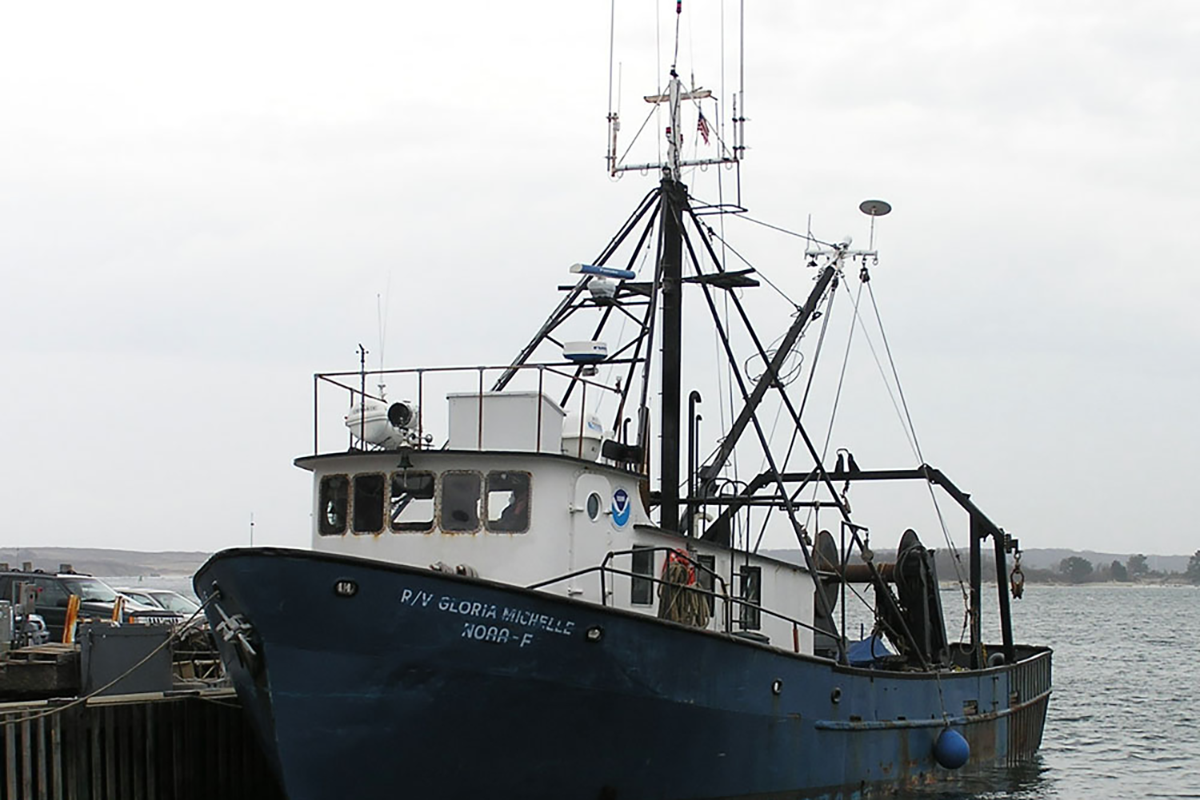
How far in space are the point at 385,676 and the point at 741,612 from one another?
6.46m

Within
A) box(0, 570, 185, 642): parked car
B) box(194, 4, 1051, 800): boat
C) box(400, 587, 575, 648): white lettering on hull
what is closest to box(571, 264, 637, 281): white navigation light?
box(194, 4, 1051, 800): boat

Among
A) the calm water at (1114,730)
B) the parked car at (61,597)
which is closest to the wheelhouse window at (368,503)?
the calm water at (1114,730)

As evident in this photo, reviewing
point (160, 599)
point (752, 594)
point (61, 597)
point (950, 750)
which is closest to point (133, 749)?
point (752, 594)

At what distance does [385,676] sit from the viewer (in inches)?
528

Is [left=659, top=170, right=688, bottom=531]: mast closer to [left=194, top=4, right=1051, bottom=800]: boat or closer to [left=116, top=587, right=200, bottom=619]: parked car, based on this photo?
[left=194, top=4, right=1051, bottom=800]: boat

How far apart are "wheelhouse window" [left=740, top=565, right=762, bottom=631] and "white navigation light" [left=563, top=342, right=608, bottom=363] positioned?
3498mm

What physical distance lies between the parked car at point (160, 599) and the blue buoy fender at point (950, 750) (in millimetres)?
18727

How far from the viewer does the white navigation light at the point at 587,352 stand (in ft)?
56.3

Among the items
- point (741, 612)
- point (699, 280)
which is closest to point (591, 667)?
point (741, 612)

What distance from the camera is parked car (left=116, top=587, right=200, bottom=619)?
33281 mm

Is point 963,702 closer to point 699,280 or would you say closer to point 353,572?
point 699,280

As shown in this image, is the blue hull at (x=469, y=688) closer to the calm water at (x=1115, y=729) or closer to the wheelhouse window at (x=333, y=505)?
the wheelhouse window at (x=333, y=505)

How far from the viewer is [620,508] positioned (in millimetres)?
16375

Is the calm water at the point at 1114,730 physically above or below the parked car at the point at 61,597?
below
